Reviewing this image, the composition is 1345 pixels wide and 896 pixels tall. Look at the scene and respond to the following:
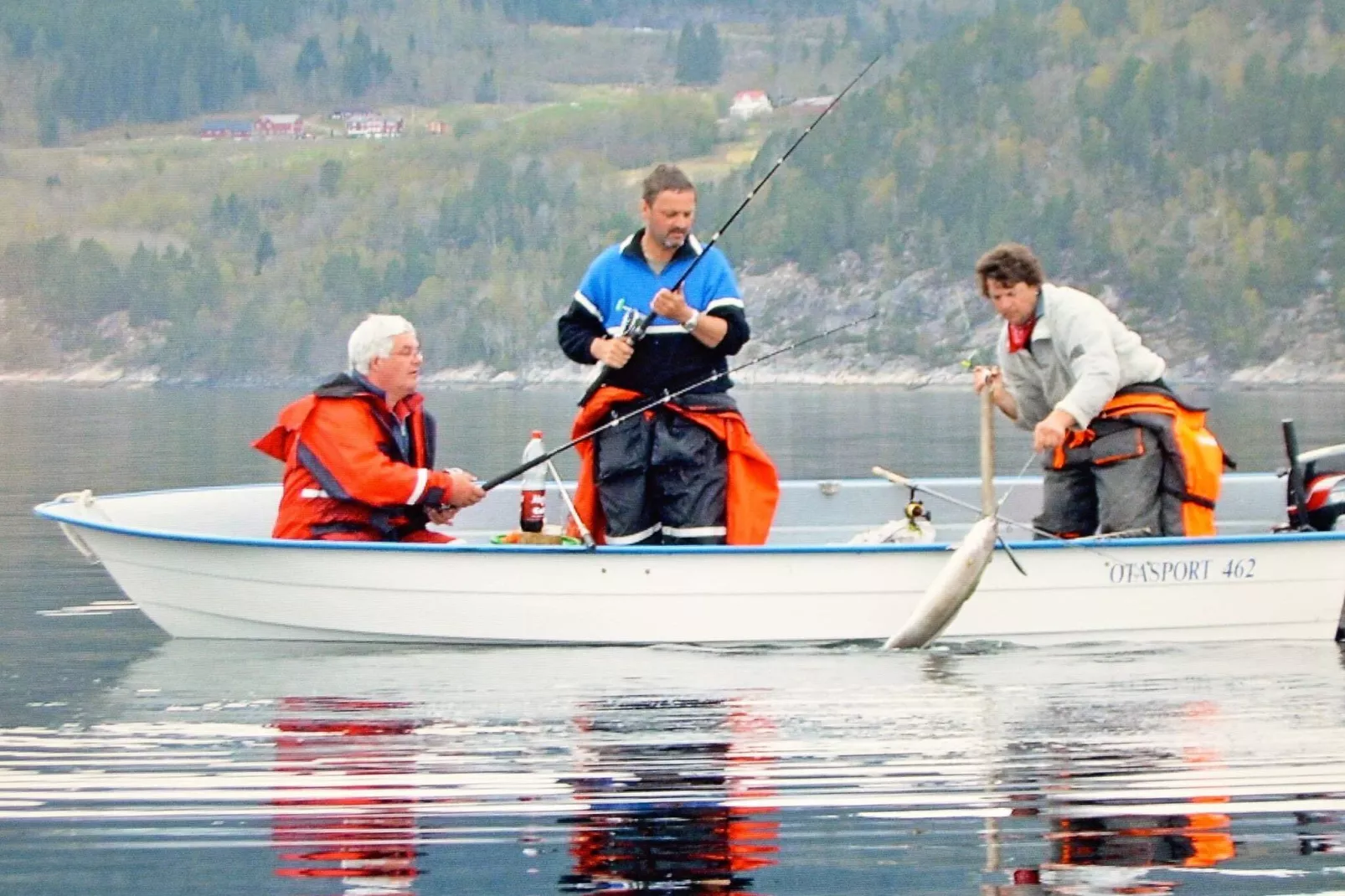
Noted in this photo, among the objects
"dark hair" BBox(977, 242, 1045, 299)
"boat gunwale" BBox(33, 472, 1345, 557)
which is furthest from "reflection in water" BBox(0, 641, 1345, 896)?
"dark hair" BBox(977, 242, 1045, 299)

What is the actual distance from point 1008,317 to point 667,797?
4013mm

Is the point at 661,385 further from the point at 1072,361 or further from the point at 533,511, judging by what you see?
the point at 1072,361

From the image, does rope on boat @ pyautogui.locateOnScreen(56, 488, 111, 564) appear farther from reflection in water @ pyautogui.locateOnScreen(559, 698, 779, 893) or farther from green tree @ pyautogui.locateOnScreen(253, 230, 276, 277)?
green tree @ pyautogui.locateOnScreen(253, 230, 276, 277)

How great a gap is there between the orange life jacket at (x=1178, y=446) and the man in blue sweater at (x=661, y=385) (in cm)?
154

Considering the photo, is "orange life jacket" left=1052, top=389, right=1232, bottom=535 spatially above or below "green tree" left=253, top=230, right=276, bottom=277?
below

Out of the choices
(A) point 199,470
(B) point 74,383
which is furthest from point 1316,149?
(A) point 199,470

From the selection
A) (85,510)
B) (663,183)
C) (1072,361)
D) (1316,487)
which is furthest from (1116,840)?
(85,510)

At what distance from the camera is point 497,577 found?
414 inches

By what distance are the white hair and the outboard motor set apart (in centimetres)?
401

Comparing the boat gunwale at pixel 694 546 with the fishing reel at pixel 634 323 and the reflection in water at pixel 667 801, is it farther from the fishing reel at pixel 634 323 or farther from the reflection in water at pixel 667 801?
the reflection in water at pixel 667 801

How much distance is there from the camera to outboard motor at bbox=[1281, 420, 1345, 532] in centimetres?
1116

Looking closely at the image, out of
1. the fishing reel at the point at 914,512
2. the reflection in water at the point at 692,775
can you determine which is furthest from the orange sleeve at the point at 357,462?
the fishing reel at the point at 914,512

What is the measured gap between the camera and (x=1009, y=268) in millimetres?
10391

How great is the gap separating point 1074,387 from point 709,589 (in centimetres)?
176
